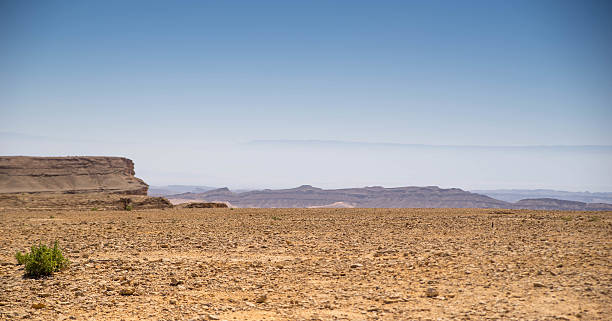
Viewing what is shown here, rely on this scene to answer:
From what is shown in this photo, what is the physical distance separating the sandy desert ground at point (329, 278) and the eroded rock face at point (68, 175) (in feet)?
216

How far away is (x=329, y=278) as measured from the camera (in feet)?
32.3

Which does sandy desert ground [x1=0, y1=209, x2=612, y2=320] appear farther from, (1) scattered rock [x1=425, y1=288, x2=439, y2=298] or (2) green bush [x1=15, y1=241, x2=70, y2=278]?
(2) green bush [x1=15, y1=241, x2=70, y2=278]

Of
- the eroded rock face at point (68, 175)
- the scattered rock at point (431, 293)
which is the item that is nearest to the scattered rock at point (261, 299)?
the scattered rock at point (431, 293)

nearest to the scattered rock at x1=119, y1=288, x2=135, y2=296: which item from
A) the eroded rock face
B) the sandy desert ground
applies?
the sandy desert ground

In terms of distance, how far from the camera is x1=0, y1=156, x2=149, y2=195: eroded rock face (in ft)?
258

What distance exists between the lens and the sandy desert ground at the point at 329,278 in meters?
7.58

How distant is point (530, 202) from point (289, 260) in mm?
158196

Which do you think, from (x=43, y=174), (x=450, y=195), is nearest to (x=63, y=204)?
(x=43, y=174)

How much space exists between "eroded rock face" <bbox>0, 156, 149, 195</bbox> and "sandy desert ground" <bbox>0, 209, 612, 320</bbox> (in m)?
65.8

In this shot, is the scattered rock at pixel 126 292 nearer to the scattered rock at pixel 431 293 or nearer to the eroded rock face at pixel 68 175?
the scattered rock at pixel 431 293

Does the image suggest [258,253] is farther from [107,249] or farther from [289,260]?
[107,249]

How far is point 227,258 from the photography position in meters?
12.4

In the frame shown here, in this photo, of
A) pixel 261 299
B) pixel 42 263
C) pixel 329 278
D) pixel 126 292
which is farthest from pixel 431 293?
pixel 42 263

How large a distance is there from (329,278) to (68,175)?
89.5 metres
